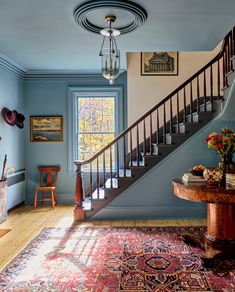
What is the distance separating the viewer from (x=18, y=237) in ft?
12.5

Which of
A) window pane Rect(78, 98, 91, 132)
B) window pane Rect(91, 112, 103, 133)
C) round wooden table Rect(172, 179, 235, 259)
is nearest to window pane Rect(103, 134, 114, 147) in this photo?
window pane Rect(91, 112, 103, 133)

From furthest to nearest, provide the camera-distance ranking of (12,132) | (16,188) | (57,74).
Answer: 1. (57,74)
2. (16,188)
3. (12,132)

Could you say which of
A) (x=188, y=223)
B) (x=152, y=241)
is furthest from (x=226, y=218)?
(x=188, y=223)

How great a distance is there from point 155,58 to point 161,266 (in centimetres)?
445

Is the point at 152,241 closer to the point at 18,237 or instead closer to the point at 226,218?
the point at 226,218

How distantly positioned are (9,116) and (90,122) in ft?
5.69

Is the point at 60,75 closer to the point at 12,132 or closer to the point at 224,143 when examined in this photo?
the point at 12,132

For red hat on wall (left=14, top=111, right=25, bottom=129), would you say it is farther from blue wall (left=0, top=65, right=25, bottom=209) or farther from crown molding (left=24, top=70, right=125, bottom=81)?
crown molding (left=24, top=70, right=125, bottom=81)

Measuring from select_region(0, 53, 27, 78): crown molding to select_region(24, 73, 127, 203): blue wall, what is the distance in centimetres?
32

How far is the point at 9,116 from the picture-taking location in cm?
518

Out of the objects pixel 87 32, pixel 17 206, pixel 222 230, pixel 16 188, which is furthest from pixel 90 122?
pixel 222 230

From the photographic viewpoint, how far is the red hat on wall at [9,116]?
5066 millimetres

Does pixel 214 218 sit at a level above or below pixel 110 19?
below

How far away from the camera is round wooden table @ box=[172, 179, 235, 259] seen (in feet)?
8.99
